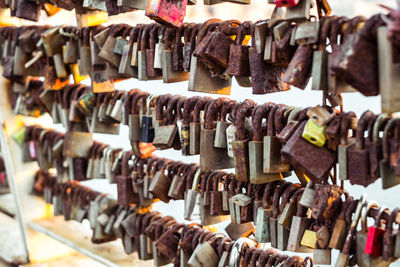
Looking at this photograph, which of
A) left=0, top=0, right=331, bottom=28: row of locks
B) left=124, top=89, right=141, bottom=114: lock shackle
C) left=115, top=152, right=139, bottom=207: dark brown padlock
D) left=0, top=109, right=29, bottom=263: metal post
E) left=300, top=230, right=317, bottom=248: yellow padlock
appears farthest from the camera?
left=0, top=109, right=29, bottom=263: metal post

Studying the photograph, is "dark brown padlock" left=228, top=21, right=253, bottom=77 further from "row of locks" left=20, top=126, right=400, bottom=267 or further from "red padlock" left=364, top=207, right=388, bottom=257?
"red padlock" left=364, top=207, right=388, bottom=257

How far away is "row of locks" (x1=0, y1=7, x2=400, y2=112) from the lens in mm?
1488

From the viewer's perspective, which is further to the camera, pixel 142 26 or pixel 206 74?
pixel 142 26

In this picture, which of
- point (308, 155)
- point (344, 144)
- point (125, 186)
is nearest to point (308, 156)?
point (308, 155)

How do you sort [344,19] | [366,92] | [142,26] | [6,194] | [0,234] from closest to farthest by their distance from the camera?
[366,92] < [344,19] < [142,26] < [0,234] < [6,194]

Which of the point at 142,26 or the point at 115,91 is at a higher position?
the point at 142,26

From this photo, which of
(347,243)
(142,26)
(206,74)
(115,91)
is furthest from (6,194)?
(347,243)

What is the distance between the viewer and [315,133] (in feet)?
5.62

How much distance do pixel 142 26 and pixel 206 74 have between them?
427 mm

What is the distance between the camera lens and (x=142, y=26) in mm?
2328

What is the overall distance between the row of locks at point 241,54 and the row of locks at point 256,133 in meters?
0.09

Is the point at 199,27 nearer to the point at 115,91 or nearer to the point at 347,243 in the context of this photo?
the point at 115,91

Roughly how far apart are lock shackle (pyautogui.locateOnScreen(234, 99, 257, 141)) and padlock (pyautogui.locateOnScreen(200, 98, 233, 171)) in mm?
110

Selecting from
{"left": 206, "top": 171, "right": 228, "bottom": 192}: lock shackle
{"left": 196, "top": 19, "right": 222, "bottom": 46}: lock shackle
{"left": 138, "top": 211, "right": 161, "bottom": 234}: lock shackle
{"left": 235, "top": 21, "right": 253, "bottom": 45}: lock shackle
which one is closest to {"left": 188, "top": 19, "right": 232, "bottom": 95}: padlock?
{"left": 196, "top": 19, "right": 222, "bottom": 46}: lock shackle
